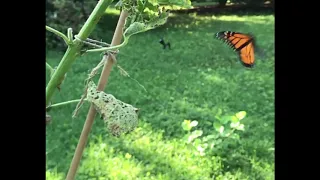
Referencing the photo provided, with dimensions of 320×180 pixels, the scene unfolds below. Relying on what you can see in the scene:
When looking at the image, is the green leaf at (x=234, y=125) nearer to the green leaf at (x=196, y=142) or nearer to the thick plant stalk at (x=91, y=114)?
the green leaf at (x=196, y=142)

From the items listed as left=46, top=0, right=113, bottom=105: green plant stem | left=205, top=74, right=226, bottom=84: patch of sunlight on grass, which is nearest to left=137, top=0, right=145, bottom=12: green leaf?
left=46, top=0, right=113, bottom=105: green plant stem

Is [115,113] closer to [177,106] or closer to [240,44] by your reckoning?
[240,44]

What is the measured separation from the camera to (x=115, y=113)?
0.41m

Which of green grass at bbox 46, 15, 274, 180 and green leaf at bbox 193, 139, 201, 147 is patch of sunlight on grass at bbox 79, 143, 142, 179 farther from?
green leaf at bbox 193, 139, 201, 147

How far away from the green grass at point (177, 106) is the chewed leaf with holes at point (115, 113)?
1100 mm

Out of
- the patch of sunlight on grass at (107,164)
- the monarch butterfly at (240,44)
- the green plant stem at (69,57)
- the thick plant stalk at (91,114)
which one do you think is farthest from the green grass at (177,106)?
the green plant stem at (69,57)

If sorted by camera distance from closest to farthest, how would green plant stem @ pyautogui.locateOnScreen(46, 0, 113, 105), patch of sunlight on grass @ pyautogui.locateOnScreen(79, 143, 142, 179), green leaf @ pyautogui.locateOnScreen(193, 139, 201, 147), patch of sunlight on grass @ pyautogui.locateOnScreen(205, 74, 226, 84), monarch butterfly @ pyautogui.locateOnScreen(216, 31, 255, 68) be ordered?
1. green plant stem @ pyautogui.locateOnScreen(46, 0, 113, 105)
2. monarch butterfly @ pyautogui.locateOnScreen(216, 31, 255, 68)
3. patch of sunlight on grass @ pyautogui.locateOnScreen(79, 143, 142, 179)
4. green leaf @ pyautogui.locateOnScreen(193, 139, 201, 147)
5. patch of sunlight on grass @ pyautogui.locateOnScreen(205, 74, 226, 84)

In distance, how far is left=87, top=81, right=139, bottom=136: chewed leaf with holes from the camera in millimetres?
406

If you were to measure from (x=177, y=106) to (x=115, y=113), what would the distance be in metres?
1.70

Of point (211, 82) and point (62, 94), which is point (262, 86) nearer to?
point (211, 82)

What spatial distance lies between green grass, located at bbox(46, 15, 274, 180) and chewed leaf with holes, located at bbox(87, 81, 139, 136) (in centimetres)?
110

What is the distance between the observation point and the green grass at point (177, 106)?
158cm
